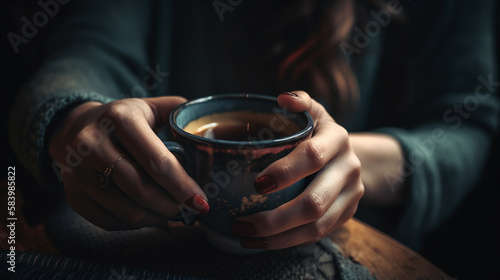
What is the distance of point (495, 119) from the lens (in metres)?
0.79

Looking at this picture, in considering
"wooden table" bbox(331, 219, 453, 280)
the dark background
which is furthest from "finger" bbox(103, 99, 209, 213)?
the dark background

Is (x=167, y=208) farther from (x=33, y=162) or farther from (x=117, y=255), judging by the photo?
(x=33, y=162)

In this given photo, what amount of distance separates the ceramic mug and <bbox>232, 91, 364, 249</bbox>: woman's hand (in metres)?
0.01

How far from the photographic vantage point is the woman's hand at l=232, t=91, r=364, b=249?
0.33 m

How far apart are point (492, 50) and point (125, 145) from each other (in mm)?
957

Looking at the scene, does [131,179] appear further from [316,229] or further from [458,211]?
[458,211]

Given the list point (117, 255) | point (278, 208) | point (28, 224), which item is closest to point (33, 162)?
point (28, 224)

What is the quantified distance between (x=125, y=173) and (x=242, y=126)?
16cm

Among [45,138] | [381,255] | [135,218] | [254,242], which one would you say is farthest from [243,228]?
[45,138]

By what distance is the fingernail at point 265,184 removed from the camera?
320mm

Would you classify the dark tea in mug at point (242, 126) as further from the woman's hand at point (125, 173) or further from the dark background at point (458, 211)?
the dark background at point (458, 211)

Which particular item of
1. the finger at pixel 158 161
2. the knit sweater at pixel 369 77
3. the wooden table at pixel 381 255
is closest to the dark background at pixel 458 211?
the knit sweater at pixel 369 77

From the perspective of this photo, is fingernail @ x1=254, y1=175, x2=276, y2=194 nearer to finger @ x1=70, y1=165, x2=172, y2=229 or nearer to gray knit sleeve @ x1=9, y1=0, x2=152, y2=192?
finger @ x1=70, y1=165, x2=172, y2=229

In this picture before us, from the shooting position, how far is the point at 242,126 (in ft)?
1.38
